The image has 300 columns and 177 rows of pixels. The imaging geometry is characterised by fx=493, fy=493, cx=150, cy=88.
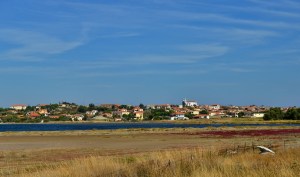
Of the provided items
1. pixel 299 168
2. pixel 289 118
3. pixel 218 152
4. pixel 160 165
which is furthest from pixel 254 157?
pixel 289 118

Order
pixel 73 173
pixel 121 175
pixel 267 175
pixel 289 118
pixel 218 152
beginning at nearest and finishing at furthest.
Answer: pixel 267 175 < pixel 121 175 < pixel 73 173 < pixel 218 152 < pixel 289 118

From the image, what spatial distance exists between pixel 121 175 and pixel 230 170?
9.68 feet

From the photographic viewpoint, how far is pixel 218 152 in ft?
59.6

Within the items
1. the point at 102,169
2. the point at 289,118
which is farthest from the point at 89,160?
the point at 289,118

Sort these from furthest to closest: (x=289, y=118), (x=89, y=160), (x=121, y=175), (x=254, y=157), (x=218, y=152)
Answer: (x=289, y=118) < (x=218, y=152) < (x=89, y=160) < (x=254, y=157) < (x=121, y=175)

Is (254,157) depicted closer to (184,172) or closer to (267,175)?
(184,172)

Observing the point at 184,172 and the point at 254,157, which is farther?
the point at 254,157

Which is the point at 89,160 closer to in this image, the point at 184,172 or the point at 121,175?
the point at 121,175

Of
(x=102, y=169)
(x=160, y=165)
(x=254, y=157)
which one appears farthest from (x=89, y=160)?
(x=254, y=157)

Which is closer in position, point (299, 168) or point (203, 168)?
point (299, 168)

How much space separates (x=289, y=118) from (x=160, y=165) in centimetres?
16403

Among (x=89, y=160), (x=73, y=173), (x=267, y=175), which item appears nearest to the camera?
(x=267, y=175)

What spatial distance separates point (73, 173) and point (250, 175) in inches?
227

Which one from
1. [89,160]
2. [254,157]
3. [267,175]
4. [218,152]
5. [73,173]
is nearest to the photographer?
[267,175]
